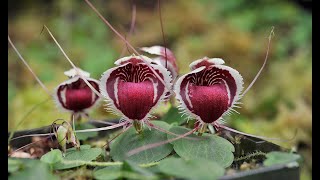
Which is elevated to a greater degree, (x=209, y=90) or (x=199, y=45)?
(x=199, y=45)

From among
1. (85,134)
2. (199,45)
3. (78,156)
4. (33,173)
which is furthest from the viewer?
(199,45)

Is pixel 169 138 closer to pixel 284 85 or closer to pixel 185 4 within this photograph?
pixel 284 85

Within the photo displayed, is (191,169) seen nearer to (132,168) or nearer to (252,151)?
(132,168)

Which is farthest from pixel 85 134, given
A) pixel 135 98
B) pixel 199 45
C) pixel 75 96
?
pixel 199 45

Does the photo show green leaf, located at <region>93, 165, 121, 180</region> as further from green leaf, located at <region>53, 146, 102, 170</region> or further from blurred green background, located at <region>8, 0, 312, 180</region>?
blurred green background, located at <region>8, 0, 312, 180</region>

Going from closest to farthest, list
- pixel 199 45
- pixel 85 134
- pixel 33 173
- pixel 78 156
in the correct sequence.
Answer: pixel 33 173, pixel 78 156, pixel 85 134, pixel 199 45
